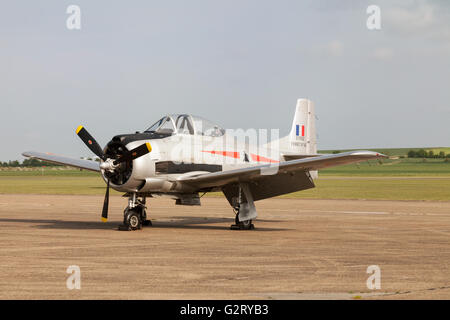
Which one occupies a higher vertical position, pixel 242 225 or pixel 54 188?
pixel 54 188

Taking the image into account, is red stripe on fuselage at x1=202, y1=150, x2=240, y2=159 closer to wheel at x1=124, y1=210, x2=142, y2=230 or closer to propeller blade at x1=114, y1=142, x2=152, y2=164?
propeller blade at x1=114, y1=142, x2=152, y2=164

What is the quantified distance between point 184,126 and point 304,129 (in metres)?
7.19

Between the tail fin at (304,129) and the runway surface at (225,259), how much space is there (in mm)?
3406

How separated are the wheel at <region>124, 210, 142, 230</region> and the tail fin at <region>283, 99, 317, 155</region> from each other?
7970 millimetres

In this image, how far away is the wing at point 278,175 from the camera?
1684 cm

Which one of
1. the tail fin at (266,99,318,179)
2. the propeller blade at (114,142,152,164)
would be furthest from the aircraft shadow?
the tail fin at (266,99,318,179)

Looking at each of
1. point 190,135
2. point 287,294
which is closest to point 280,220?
point 190,135

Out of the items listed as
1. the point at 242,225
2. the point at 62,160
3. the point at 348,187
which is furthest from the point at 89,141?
the point at 348,187

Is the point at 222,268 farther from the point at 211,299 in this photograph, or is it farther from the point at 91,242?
the point at 91,242

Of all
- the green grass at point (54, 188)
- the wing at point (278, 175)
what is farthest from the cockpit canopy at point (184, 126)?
the green grass at point (54, 188)

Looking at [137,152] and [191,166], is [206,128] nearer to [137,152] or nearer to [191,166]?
[191,166]

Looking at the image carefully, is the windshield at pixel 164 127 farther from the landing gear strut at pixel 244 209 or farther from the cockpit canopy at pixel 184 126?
the landing gear strut at pixel 244 209

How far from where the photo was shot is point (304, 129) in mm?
24359

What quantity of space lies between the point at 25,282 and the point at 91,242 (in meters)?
5.61
